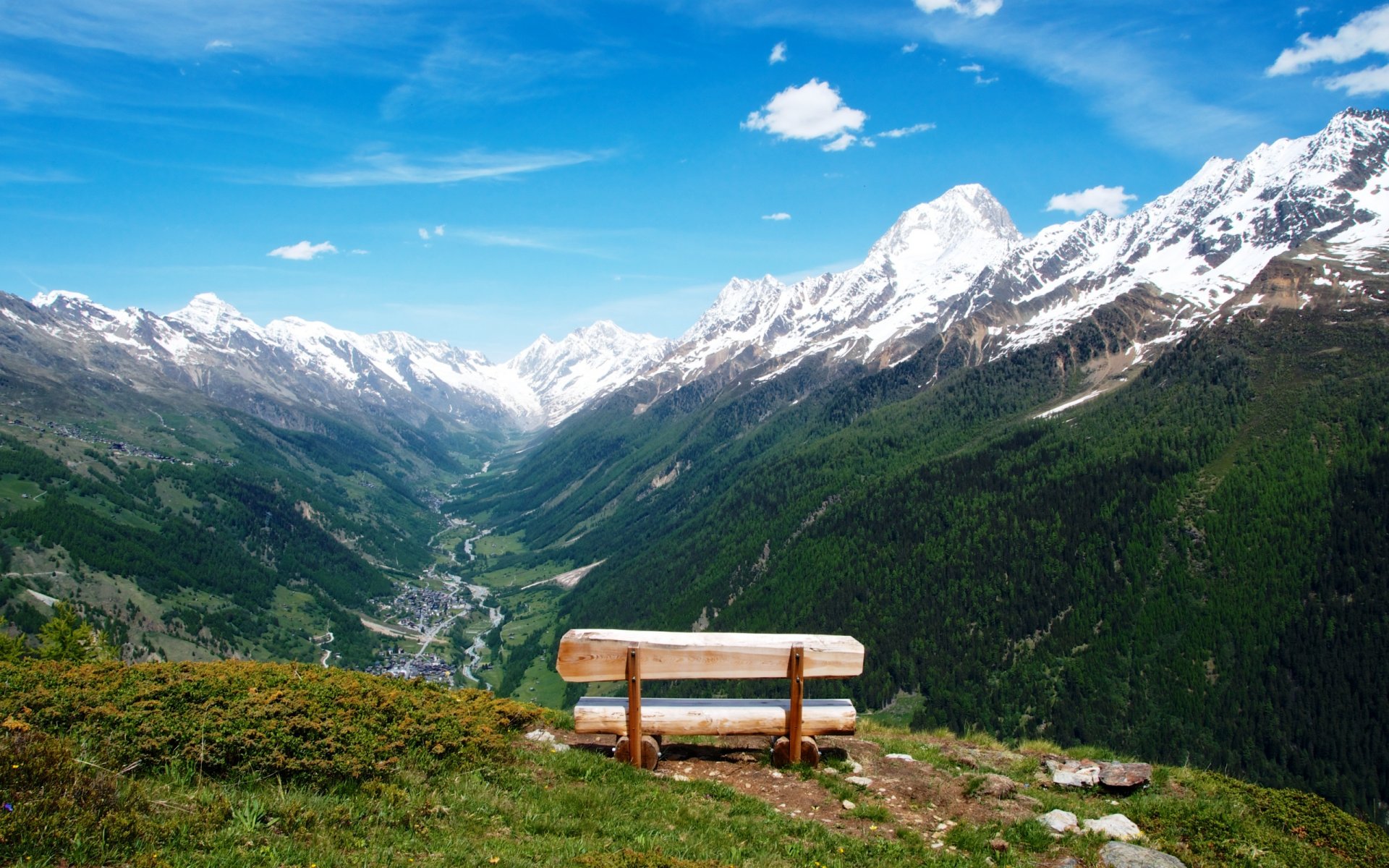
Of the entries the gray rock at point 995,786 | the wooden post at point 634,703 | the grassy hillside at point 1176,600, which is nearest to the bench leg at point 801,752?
the wooden post at point 634,703

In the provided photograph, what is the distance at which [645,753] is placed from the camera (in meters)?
16.3

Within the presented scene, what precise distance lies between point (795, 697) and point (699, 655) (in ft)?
8.09

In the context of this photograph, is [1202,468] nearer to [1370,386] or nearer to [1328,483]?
[1328,483]

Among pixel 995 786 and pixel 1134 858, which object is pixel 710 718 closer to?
pixel 995 786

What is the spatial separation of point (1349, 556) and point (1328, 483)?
2325 centimetres

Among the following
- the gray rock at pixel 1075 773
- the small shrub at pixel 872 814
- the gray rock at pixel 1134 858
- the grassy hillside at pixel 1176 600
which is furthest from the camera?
the grassy hillside at pixel 1176 600

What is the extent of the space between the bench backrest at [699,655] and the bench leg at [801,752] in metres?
1.89

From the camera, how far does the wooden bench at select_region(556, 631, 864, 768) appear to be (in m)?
15.8

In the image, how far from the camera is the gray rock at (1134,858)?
40.0 feet

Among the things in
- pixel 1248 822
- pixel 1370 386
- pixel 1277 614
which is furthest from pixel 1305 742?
pixel 1248 822

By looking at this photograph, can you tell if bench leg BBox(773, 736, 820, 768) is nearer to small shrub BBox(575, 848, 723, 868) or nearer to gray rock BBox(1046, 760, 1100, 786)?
gray rock BBox(1046, 760, 1100, 786)

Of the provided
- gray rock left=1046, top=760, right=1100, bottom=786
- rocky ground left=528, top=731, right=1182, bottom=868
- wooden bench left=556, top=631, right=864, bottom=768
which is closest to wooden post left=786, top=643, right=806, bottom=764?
wooden bench left=556, top=631, right=864, bottom=768

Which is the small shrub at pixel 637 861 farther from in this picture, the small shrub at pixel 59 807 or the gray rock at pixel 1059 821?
the gray rock at pixel 1059 821

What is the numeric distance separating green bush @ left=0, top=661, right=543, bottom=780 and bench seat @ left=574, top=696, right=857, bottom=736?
7.21 feet
